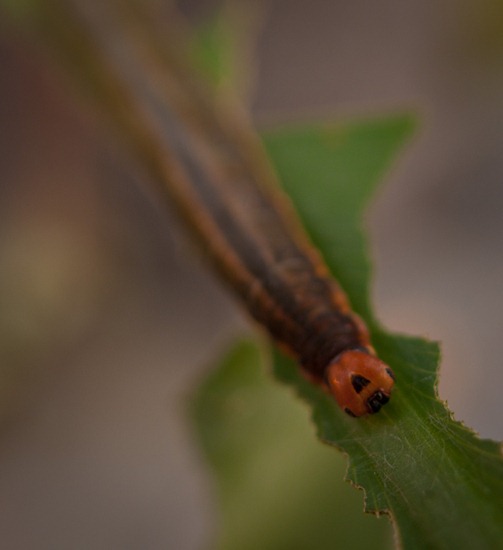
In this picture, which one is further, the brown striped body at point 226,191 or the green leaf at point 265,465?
the green leaf at point 265,465

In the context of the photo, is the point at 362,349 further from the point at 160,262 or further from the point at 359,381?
the point at 160,262

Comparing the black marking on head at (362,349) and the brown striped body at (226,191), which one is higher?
the brown striped body at (226,191)

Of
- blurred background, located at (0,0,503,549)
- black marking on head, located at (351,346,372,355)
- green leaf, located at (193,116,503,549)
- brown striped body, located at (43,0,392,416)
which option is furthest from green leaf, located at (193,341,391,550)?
A: blurred background, located at (0,0,503,549)

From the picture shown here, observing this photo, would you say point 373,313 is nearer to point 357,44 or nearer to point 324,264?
point 324,264

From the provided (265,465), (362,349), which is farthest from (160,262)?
(362,349)

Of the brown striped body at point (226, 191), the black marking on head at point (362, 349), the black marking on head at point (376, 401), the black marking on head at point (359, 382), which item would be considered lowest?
the black marking on head at point (376, 401)

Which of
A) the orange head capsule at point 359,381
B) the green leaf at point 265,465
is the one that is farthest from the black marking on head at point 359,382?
the green leaf at point 265,465

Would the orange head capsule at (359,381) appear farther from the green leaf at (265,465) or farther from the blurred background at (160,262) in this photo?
the blurred background at (160,262)

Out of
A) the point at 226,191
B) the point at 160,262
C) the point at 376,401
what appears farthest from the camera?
the point at 160,262
